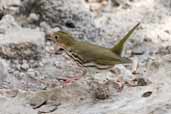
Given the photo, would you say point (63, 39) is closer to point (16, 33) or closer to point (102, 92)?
point (102, 92)

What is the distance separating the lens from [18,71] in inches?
236

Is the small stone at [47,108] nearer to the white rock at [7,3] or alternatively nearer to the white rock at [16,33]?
the white rock at [16,33]

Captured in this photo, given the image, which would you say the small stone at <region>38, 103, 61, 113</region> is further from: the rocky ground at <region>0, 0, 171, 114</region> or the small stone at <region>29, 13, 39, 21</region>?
the small stone at <region>29, 13, 39, 21</region>

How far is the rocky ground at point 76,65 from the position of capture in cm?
514

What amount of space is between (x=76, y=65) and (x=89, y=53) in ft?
2.60

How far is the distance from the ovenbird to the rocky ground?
23 cm

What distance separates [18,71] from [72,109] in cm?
110

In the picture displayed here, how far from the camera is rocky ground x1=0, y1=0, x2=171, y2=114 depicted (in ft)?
16.9

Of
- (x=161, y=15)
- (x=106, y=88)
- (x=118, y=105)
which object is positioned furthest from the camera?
(x=161, y=15)

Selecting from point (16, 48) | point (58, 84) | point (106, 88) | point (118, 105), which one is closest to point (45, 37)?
point (16, 48)

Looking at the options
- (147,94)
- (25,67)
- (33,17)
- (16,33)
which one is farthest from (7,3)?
(147,94)

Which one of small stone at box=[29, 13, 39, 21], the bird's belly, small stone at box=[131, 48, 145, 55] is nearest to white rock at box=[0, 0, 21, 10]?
small stone at box=[29, 13, 39, 21]

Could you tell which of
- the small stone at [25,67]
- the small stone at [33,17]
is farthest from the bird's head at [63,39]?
the small stone at [33,17]

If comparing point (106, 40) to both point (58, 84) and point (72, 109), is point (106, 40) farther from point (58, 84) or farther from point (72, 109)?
point (72, 109)
